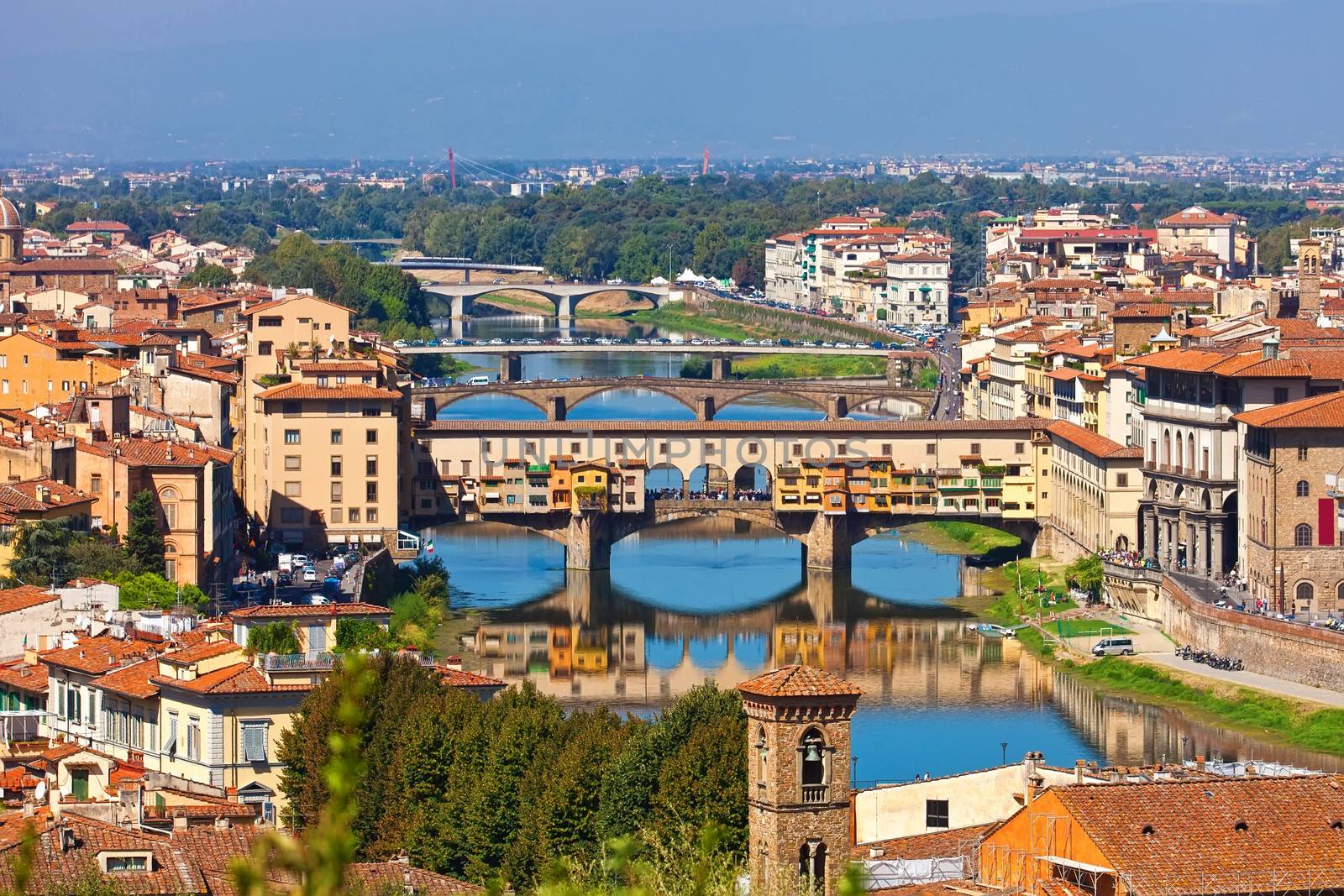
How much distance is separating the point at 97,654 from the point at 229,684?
2.39 meters

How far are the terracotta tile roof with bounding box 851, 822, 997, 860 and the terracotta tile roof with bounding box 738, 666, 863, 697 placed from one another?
1.38 m

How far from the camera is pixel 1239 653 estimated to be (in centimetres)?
Result: 3738

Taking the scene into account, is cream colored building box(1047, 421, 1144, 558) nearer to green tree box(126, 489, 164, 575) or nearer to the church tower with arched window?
green tree box(126, 489, 164, 575)

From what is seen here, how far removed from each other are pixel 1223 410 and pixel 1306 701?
8779 millimetres

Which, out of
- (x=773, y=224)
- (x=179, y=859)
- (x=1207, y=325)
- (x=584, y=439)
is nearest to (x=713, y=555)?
(x=584, y=439)

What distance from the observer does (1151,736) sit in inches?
1344

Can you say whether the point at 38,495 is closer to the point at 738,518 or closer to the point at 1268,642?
the point at 1268,642

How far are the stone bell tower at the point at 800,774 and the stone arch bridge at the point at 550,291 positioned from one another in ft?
285

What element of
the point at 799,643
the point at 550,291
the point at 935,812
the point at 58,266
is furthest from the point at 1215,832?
the point at 550,291

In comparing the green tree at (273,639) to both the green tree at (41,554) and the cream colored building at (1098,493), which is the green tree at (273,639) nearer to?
the green tree at (41,554)

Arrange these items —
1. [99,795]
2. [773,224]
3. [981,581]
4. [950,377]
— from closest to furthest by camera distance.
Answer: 1. [99,795]
2. [981,581]
3. [950,377]
4. [773,224]

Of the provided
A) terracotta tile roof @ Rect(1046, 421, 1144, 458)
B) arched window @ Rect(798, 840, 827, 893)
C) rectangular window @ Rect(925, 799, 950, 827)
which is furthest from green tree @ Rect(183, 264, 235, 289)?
arched window @ Rect(798, 840, 827, 893)

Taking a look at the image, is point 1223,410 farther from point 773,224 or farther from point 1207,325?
point 773,224

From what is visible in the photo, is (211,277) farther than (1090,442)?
Yes
